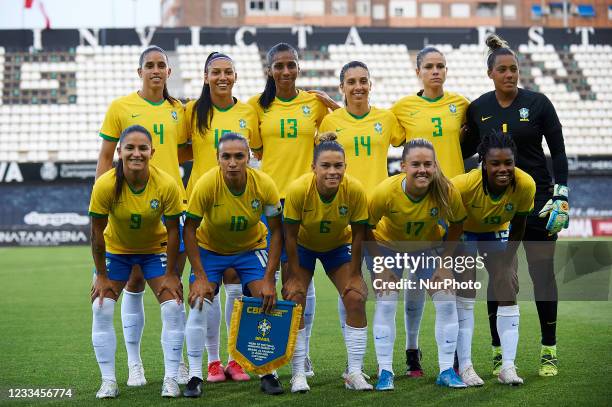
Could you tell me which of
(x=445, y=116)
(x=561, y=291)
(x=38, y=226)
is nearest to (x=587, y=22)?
(x=38, y=226)

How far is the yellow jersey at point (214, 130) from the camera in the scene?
5.98 metres

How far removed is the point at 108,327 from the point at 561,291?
6954 mm

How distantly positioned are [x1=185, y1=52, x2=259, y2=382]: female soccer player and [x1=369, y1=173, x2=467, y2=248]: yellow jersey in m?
1.13

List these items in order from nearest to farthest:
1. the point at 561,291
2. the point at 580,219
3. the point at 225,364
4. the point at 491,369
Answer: the point at 491,369 < the point at 225,364 < the point at 561,291 < the point at 580,219

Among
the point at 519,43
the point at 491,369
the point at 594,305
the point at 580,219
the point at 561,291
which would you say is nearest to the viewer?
the point at 491,369

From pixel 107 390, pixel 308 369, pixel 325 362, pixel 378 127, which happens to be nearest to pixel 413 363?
pixel 308 369

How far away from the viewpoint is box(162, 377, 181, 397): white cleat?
201 inches

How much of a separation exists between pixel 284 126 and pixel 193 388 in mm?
1979

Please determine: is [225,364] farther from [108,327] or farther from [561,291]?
[561,291]

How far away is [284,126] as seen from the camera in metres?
6.13

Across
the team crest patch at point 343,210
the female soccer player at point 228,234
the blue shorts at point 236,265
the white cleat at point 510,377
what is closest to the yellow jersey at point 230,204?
the female soccer player at point 228,234

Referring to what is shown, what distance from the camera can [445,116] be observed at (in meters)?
6.02

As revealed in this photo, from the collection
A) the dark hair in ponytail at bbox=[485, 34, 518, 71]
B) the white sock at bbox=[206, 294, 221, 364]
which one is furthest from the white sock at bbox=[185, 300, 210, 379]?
the dark hair in ponytail at bbox=[485, 34, 518, 71]

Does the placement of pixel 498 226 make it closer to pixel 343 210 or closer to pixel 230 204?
pixel 343 210
